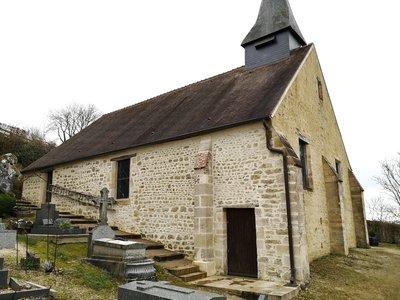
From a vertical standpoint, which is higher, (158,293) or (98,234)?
(98,234)

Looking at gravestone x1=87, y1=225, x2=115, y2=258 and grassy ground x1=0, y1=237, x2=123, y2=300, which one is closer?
grassy ground x1=0, y1=237, x2=123, y2=300

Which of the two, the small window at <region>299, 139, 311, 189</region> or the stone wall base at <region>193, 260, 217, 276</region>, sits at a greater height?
the small window at <region>299, 139, 311, 189</region>

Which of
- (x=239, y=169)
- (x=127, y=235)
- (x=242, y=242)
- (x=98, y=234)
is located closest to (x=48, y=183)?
(x=127, y=235)

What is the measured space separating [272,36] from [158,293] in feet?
39.1

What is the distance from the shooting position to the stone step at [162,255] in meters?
8.84

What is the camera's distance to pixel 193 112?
38.0 feet

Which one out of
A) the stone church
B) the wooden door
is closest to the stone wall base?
the stone church

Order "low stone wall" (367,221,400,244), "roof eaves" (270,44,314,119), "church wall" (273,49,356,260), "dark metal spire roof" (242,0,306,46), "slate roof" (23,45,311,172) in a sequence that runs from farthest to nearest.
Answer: "low stone wall" (367,221,400,244) → "dark metal spire roof" (242,0,306,46) → "church wall" (273,49,356,260) → "slate roof" (23,45,311,172) → "roof eaves" (270,44,314,119)

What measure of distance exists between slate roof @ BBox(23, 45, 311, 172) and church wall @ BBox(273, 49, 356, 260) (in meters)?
0.64

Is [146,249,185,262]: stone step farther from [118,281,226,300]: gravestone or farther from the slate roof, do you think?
[118,281,226,300]: gravestone

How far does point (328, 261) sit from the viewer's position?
10359 millimetres

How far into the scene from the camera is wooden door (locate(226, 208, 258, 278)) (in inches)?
337

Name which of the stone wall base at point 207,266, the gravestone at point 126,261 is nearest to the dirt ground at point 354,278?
the stone wall base at point 207,266

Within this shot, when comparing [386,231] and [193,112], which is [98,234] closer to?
[193,112]
